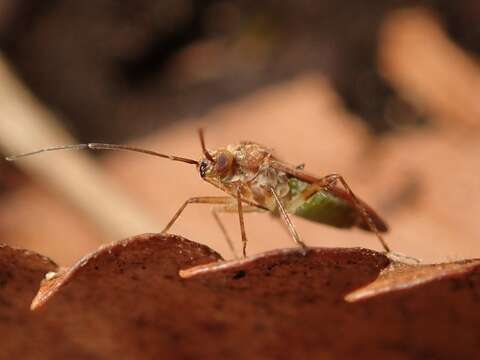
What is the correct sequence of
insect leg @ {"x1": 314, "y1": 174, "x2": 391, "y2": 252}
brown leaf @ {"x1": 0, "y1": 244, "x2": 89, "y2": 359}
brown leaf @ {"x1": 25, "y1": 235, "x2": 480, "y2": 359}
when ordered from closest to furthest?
1. brown leaf @ {"x1": 25, "y1": 235, "x2": 480, "y2": 359}
2. brown leaf @ {"x1": 0, "y1": 244, "x2": 89, "y2": 359}
3. insect leg @ {"x1": 314, "y1": 174, "x2": 391, "y2": 252}

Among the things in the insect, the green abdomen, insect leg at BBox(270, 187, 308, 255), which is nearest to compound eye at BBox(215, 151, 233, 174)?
the insect

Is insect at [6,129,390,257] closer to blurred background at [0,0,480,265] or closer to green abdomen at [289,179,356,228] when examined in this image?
green abdomen at [289,179,356,228]

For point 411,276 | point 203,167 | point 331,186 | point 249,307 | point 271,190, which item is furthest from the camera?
point 271,190

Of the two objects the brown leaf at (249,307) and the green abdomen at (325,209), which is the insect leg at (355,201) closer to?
the green abdomen at (325,209)

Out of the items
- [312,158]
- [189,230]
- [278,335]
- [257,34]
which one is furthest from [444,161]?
[278,335]

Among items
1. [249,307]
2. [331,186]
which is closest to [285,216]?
[331,186]

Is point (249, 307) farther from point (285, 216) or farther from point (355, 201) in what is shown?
point (355, 201)
